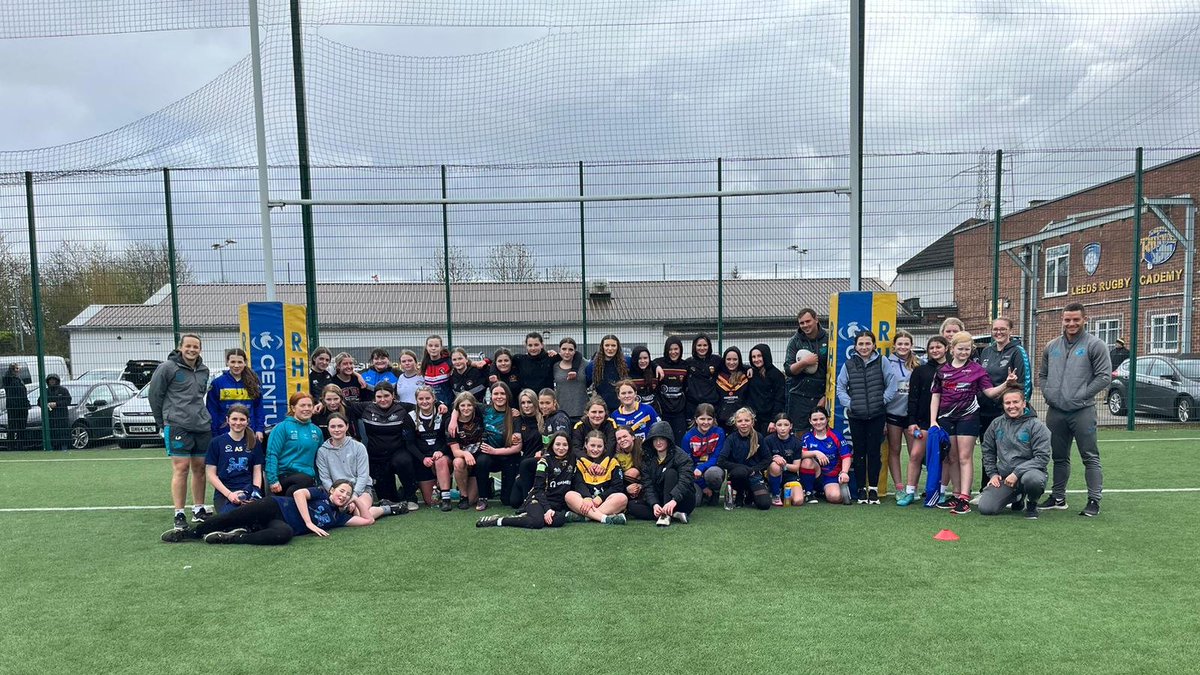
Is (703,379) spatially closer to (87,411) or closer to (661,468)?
(661,468)

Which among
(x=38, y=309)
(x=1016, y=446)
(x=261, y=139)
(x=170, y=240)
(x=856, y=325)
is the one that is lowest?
(x=1016, y=446)

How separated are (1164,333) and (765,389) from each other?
10.3 m

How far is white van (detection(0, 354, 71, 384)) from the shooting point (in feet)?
34.4

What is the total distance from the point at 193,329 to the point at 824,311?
914 centimetres

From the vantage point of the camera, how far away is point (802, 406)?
6441mm

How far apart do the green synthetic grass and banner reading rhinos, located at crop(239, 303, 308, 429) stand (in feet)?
4.05

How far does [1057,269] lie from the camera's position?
1602 centimetres

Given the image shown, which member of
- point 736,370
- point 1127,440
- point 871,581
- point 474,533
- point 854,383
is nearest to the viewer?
point 871,581

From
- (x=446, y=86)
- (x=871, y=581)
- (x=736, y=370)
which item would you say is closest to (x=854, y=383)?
(x=736, y=370)

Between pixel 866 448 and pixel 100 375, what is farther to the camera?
pixel 100 375

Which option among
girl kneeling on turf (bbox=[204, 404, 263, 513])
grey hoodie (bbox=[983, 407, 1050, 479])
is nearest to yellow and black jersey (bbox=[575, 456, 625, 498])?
girl kneeling on turf (bbox=[204, 404, 263, 513])

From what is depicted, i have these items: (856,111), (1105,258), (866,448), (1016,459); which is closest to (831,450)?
(866,448)

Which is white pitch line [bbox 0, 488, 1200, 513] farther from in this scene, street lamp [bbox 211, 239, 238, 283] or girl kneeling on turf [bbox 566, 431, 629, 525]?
street lamp [bbox 211, 239, 238, 283]

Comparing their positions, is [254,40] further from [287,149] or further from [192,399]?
[192,399]
